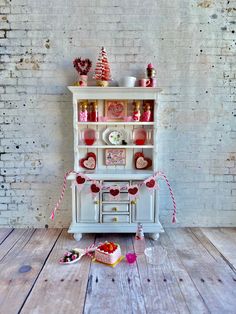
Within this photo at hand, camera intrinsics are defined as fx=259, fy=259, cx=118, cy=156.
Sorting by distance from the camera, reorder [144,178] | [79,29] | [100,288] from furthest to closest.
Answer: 1. [79,29]
2. [144,178]
3. [100,288]

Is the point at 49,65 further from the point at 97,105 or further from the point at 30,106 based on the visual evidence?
the point at 97,105

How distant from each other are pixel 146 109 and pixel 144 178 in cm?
71

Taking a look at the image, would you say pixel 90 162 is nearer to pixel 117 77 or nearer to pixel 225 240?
pixel 117 77

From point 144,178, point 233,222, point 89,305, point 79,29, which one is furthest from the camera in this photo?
point 233,222

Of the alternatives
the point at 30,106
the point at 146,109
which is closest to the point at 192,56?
the point at 146,109

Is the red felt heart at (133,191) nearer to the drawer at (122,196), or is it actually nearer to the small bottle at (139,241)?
the drawer at (122,196)

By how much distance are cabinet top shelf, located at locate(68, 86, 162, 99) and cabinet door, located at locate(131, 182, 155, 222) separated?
0.91 metres

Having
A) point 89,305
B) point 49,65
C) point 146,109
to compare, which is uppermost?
point 49,65

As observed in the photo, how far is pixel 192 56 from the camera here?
2756mm

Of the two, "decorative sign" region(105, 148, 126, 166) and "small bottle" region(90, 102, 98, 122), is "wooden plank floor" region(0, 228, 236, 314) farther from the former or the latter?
"small bottle" region(90, 102, 98, 122)

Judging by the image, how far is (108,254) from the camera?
212 centimetres

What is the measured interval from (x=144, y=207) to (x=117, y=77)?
4.55ft

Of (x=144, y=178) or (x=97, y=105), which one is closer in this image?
(x=144, y=178)

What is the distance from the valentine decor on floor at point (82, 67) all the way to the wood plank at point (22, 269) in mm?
1610
